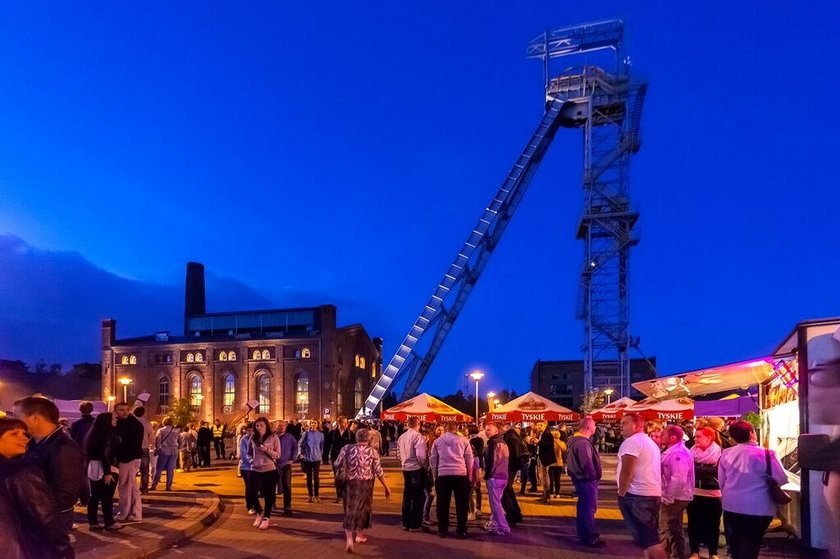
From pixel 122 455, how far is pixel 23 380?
A: 262 ft

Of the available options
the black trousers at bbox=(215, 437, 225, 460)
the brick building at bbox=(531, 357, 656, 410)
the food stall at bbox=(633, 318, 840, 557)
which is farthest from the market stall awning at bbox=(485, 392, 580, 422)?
the brick building at bbox=(531, 357, 656, 410)

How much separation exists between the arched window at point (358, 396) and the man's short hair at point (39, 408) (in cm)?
7627

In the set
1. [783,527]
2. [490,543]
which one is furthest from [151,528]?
[783,527]

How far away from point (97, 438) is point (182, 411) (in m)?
67.0

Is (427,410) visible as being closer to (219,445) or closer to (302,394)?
(219,445)

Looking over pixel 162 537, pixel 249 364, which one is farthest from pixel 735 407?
pixel 249 364

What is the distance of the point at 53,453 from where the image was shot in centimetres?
471

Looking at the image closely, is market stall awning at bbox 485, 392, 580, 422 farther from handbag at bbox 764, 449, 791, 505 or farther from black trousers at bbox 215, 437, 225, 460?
black trousers at bbox 215, 437, 225, 460

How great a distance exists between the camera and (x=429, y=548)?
9977 millimetres

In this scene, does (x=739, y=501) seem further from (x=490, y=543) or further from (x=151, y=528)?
(x=151, y=528)

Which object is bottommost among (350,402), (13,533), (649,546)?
(350,402)

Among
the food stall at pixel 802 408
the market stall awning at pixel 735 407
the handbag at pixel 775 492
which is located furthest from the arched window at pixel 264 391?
the handbag at pixel 775 492

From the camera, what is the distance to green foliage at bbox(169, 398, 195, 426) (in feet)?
240

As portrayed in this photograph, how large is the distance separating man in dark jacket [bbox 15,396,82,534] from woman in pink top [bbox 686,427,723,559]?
7097mm
